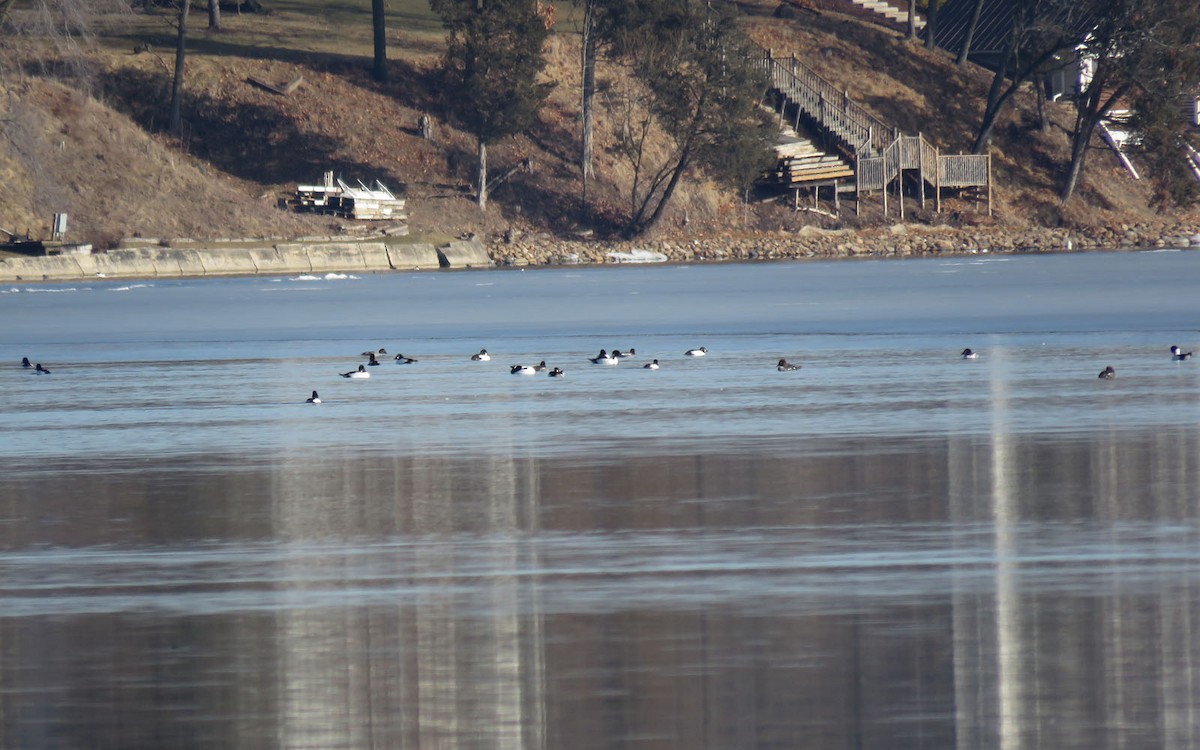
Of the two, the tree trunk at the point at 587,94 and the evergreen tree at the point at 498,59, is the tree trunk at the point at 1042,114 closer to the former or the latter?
the tree trunk at the point at 587,94

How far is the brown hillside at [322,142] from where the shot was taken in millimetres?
59750

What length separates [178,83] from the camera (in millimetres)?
66062

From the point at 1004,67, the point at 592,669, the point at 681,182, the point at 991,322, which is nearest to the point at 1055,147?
the point at 1004,67

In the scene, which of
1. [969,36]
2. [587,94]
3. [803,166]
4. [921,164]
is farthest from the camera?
[969,36]

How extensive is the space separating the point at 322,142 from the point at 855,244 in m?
20.4

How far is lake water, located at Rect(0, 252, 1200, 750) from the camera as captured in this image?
24.0 feet

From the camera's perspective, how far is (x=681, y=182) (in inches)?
2876

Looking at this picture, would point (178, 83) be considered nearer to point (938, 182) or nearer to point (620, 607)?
point (938, 182)

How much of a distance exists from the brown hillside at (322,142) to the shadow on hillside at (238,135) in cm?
7

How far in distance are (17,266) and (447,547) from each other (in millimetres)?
44552

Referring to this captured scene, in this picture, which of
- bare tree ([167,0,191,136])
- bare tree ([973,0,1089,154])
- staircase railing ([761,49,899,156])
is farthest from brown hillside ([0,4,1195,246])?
staircase railing ([761,49,899,156])

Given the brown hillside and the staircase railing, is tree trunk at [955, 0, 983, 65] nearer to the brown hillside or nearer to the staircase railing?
the brown hillside

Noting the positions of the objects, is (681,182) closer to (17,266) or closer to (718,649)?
(17,266)

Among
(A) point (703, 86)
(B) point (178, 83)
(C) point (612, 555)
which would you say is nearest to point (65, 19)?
(B) point (178, 83)
